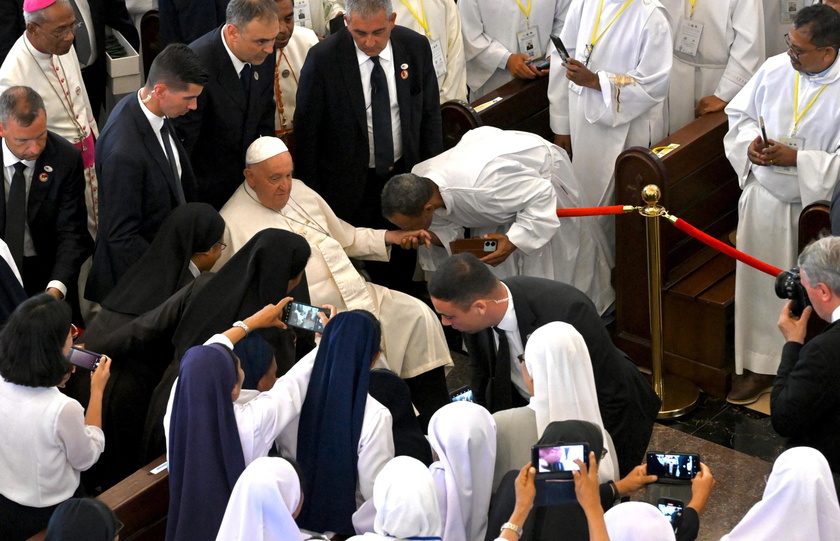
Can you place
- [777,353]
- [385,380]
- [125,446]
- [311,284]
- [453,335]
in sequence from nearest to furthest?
[385,380]
[125,446]
[311,284]
[777,353]
[453,335]

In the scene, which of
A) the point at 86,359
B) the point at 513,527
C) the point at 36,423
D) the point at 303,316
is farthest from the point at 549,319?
the point at 36,423

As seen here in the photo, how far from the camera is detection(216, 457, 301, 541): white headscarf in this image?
10.6 feet

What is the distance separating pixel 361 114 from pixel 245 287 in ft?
5.79

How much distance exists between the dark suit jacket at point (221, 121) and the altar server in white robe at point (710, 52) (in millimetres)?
2580

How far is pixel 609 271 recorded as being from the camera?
6.73 meters

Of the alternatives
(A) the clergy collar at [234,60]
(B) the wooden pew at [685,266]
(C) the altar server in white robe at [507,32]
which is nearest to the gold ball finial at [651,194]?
→ (B) the wooden pew at [685,266]

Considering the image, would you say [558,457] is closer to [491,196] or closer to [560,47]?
[491,196]

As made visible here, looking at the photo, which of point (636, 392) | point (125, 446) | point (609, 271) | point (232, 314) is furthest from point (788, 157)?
point (125, 446)

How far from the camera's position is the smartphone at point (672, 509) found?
3547mm

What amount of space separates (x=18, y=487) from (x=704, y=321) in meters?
3.68

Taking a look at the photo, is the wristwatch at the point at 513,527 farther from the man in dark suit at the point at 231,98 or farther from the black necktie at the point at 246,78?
the black necktie at the point at 246,78

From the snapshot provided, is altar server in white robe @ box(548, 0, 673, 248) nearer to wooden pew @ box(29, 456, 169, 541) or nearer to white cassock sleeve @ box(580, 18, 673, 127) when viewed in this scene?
white cassock sleeve @ box(580, 18, 673, 127)

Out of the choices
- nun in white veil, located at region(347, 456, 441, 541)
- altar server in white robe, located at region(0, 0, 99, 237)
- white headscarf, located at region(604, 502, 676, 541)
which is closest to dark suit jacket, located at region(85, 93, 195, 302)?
altar server in white robe, located at region(0, 0, 99, 237)

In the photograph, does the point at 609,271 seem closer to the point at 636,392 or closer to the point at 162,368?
the point at 636,392
